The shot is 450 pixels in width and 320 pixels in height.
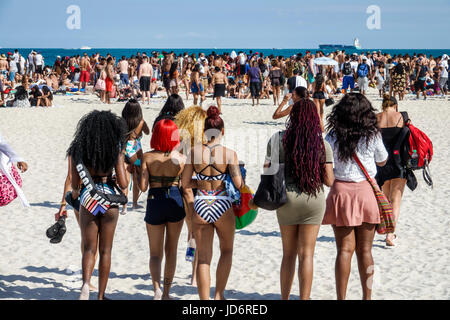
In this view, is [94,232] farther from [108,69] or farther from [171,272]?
[108,69]

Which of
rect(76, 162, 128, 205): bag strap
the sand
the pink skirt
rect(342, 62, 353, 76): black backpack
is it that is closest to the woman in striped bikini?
rect(76, 162, 128, 205): bag strap

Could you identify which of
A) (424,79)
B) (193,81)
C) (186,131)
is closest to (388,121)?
(186,131)

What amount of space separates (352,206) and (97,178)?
6.34 ft

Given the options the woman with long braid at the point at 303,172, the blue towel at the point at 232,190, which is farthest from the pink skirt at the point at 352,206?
the blue towel at the point at 232,190

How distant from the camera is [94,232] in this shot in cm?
456

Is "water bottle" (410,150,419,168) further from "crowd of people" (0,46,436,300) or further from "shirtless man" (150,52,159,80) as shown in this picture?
"shirtless man" (150,52,159,80)

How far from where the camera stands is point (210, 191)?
4414 millimetres

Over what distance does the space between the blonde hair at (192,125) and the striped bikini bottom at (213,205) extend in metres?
0.42

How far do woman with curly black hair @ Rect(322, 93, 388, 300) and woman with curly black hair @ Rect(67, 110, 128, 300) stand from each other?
1628mm

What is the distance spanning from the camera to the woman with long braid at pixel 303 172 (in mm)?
4238

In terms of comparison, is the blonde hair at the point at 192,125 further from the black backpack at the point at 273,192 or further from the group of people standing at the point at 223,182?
the black backpack at the point at 273,192

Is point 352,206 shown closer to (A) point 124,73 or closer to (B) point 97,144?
(B) point 97,144

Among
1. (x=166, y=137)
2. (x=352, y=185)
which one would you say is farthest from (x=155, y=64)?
(x=352, y=185)

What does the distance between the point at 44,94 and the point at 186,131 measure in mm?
16573
